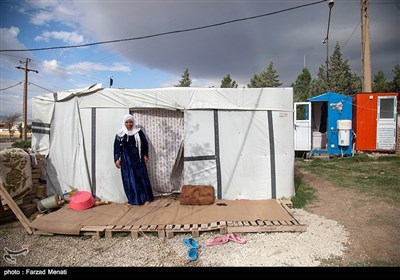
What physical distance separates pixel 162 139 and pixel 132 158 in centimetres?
82

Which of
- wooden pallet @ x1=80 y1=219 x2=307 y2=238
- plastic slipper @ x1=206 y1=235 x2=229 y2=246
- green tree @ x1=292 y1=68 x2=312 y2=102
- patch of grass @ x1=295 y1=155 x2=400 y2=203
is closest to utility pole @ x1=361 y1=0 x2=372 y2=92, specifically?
patch of grass @ x1=295 y1=155 x2=400 y2=203

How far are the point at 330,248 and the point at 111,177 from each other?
431 centimetres

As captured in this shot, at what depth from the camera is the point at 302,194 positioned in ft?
19.7

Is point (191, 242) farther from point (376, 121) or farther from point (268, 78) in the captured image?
point (268, 78)

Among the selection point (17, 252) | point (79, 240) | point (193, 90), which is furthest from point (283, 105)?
point (17, 252)

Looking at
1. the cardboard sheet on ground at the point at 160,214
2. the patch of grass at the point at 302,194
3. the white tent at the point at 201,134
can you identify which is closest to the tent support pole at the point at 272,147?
the white tent at the point at 201,134

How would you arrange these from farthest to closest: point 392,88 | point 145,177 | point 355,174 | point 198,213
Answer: point 392,88 < point 355,174 < point 145,177 < point 198,213

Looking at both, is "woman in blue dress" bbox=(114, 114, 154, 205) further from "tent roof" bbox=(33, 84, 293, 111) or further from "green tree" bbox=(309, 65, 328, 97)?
"green tree" bbox=(309, 65, 328, 97)

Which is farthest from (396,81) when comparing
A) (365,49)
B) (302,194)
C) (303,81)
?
(302,194)

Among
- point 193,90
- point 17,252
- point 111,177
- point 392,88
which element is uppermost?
point 392,88

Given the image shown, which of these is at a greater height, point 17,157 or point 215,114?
point 215,114

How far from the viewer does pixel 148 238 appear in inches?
161

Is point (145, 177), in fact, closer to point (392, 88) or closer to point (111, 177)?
point (111, 177)

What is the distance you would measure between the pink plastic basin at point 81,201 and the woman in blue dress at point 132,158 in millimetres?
715
